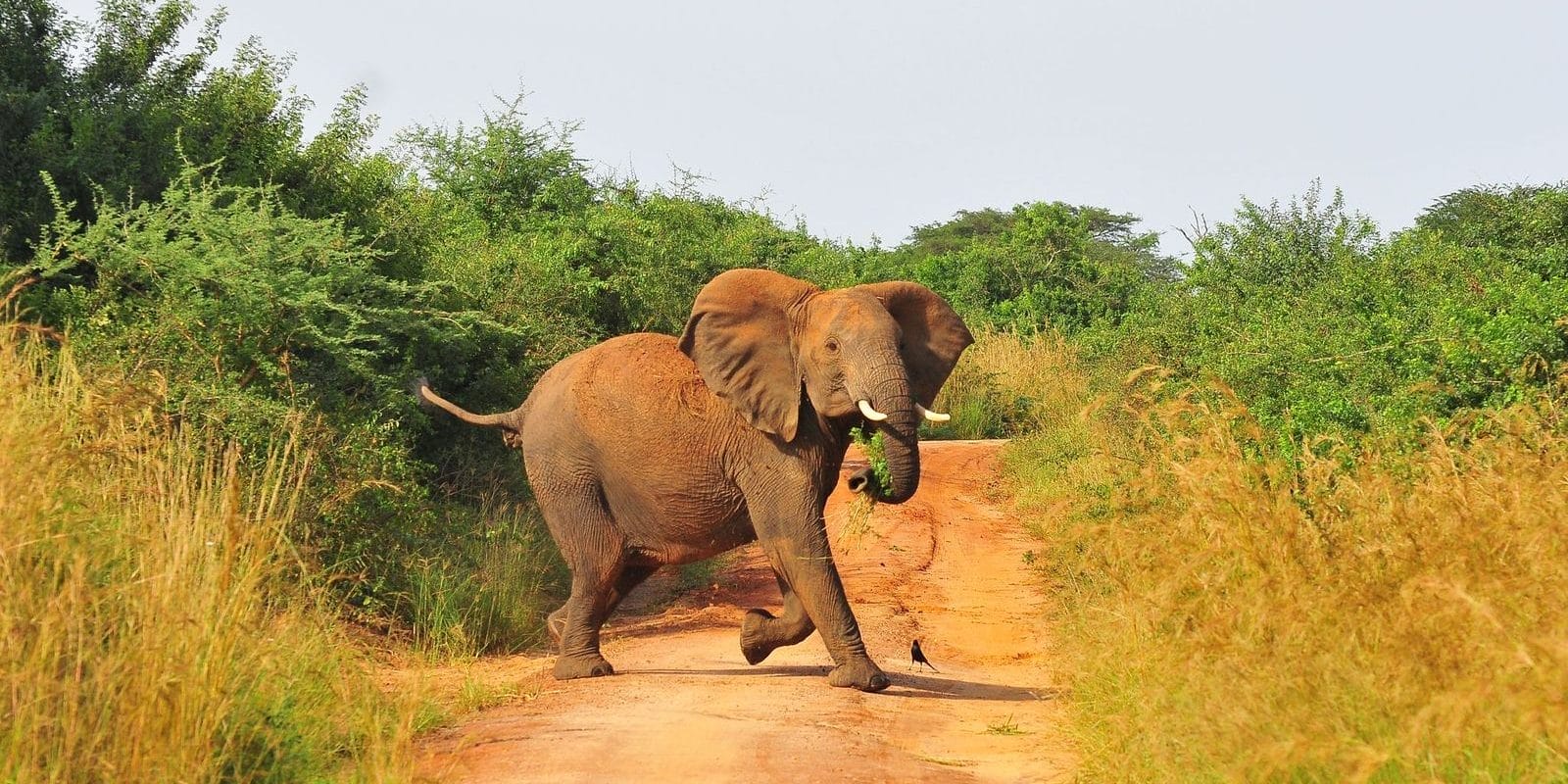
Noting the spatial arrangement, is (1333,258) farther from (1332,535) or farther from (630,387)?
(1332,535)

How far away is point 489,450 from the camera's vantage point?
47.7 ft

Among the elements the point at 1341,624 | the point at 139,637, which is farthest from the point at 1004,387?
the point at 139,637

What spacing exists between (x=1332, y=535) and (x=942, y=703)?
10.3 feet

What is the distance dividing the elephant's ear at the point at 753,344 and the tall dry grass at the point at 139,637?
3.18m

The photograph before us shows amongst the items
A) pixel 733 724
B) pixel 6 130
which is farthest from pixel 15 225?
pixel 733 724

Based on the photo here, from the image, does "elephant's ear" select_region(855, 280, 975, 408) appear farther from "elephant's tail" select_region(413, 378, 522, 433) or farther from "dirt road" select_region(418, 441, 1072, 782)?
"elephant's tail" select_region(413, 378, 522, 433)

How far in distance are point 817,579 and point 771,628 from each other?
0.58 meters

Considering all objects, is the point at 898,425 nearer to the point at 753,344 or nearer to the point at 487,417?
the point at 753,344

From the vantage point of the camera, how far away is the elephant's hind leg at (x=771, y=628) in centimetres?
971

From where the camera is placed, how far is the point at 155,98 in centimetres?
1462

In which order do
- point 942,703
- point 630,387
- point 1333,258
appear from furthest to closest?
point 1333,258, point 630,387, point 942,703

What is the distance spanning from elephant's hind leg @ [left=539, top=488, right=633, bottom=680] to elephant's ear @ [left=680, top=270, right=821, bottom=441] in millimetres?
1177

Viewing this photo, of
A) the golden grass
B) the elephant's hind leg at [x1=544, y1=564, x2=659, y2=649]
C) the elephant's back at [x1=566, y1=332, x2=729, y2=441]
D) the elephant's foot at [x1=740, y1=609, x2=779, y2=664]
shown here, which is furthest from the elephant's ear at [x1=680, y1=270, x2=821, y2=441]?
the golden grass

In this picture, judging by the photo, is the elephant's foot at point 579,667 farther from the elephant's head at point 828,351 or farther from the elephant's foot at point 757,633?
the elephant's head at point 828,351
